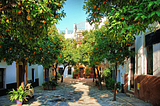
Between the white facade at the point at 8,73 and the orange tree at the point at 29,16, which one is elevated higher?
the orange tree at the point at 29,16

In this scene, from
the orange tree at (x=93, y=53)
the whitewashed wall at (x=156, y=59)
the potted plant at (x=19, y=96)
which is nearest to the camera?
the whitewashed wall at (x=156, y=59)

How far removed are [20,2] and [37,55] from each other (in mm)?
6635

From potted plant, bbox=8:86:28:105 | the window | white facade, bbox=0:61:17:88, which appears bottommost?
potted plant, bbox=8:86:28:105

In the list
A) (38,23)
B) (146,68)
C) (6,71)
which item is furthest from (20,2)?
(6,71)

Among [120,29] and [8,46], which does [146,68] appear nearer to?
[120,29]

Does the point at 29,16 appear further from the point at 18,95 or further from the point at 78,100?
the point at 78,100

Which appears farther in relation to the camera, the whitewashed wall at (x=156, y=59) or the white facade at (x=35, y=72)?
the white facade at (x=35, y=72)

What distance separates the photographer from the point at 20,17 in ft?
16.2


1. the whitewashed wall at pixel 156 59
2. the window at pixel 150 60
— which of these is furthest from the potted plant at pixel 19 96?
the window at pixel 150 60

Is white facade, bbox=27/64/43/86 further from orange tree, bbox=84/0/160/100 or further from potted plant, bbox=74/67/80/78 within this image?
potted plant, bbox=74/67/80/78

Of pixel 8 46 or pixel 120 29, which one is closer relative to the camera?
pixel 120 29

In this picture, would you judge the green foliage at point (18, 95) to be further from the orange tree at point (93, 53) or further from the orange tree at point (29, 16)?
the orange tree at point (93, 53)

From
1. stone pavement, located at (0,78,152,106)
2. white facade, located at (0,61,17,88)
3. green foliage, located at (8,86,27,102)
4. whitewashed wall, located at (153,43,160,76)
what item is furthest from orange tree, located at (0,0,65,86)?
white facade, located at (0,61,17,88)

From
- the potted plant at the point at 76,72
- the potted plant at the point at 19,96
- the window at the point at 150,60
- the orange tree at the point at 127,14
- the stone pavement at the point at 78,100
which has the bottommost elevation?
the potted plant at the point at 76,72
